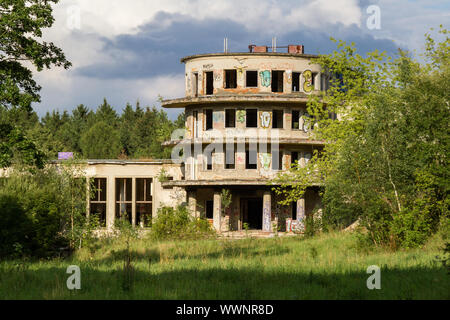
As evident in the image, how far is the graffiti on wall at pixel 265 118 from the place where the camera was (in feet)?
160

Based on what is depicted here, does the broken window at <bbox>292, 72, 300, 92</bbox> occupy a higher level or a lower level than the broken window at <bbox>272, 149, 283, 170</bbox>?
higher

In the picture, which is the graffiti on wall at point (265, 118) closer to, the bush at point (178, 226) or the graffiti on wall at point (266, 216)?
the graffiti on wall at point (266, 216)

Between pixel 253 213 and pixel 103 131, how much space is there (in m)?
40.4

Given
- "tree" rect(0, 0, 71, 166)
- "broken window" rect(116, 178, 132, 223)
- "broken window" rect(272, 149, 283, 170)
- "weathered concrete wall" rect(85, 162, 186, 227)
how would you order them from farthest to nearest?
"broken window" rect(116, 178, 132, 223), "weathered concrete wall" rect(85, 162, 186, 227), "broken window" rect(272, 149, 283, 170), "tree" rect(0, 0, 71, 166)

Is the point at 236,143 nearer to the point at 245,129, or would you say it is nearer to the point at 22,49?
the point at 245,129

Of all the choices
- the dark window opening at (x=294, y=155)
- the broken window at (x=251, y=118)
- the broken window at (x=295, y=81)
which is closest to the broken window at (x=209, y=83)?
the broken window at (x=251, y=118)

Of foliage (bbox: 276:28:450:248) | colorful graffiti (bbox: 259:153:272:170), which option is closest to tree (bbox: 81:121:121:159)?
colorful graffiti (bbox: 259:153:272:170)

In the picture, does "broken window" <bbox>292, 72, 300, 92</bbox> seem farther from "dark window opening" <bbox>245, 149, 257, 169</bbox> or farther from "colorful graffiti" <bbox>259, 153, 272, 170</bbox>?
"dark window opening" <bbox>245, 149, 257, 169</bbox>

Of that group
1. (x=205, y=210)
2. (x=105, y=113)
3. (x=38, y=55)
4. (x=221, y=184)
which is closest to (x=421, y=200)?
(x=38, y=55)

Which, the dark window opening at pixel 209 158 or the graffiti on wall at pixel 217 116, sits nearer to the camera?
the graffiti on wall at pixel 217 116

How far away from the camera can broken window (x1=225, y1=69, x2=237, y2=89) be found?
5191cm

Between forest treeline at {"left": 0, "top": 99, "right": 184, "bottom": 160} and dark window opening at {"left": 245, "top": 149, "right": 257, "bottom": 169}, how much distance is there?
63.7 feet

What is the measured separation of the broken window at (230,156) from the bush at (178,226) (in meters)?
5.23

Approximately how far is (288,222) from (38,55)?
2817 cm
